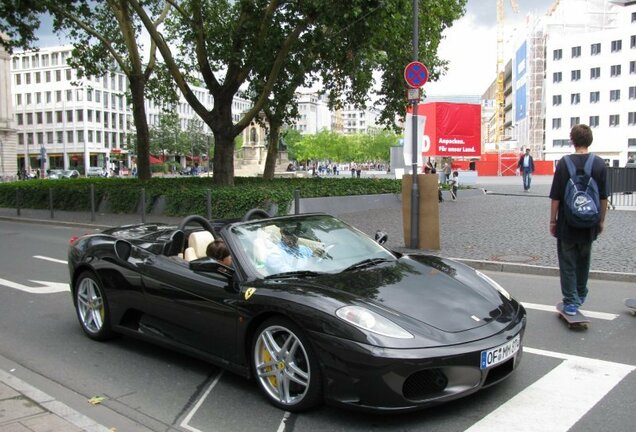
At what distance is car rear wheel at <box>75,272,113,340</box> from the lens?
18.0 feet

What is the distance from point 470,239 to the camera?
1230cm

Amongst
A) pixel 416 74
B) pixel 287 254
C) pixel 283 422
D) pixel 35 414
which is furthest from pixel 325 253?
pixel 416 74

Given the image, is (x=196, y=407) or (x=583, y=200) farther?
(x=583, y=200)

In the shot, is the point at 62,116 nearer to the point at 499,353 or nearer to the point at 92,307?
the point at 92,307

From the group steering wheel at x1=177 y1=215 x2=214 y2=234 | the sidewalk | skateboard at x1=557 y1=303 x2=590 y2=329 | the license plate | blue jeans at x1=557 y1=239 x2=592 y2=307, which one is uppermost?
steering wheel at x1=177 y1=215 x2=214 y2=234

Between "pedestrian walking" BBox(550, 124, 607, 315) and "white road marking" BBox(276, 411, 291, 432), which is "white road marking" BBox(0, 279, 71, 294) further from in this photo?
"pedestrian walking" BBox(550, 124, 607, 315)

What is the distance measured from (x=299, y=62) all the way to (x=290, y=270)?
1767 cm

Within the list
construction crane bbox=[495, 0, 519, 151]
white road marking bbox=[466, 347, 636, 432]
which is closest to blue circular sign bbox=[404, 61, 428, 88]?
white road marking bbox=[466, 347, 636, 432]

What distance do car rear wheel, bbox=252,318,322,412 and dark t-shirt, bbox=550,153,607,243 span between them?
10.4 ft

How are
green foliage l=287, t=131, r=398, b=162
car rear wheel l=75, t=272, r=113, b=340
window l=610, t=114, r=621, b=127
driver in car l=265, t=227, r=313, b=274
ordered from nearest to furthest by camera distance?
driver in car l=265, t=227, r=313, b=274 → car rear wheel l=75, t=272, r=113, b=340 → window l=610, t=114, r=621, b=127 → green foliage l=287, t=131, r=398, b=162

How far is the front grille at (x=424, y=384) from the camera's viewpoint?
11.1 feet

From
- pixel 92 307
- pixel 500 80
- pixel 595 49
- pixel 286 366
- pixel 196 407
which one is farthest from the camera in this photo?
pixel 500 80

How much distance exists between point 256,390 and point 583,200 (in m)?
3.54

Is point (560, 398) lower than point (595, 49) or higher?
lower
